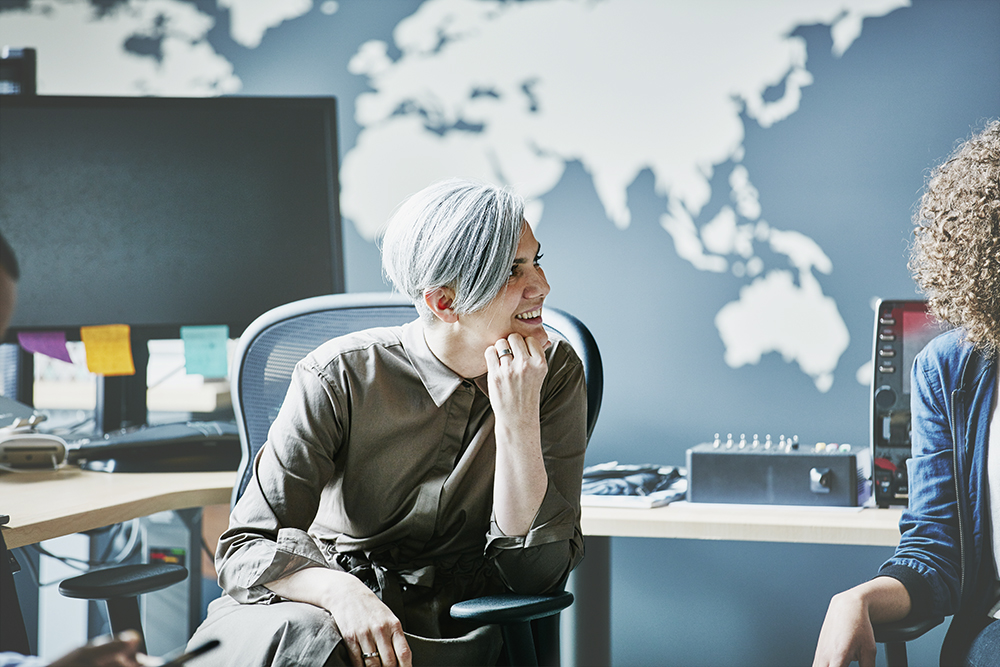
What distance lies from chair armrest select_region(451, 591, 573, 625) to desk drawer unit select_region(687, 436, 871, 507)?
64 cm

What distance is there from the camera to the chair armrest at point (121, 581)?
1.36 m

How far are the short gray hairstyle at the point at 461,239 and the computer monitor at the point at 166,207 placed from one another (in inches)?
28.5

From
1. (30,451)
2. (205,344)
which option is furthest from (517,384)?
(30,451)

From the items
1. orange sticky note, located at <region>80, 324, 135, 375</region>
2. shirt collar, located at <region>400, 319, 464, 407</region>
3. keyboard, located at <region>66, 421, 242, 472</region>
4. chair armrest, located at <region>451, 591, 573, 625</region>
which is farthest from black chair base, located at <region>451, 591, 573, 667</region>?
orange sticky note, located at <region>80, 324, 135, 375</region>

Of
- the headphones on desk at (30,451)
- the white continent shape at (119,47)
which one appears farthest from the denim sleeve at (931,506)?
the white continent shape at (119,47)

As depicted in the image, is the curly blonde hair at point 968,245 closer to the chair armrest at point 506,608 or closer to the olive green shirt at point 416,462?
the olive green shirt at point 416,462

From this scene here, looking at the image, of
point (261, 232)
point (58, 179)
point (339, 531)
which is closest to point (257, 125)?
point (261, 232)

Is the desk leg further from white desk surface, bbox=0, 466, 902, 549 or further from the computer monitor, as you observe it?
the computer monitor

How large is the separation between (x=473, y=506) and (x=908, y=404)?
2.74 feet

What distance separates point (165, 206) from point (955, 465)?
1648mm

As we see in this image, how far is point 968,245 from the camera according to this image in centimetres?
146

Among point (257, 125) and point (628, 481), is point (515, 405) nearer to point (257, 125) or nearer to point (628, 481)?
point (628, 481)

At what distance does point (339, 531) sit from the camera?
1.41 metres

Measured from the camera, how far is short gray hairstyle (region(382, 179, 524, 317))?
1312 mm
